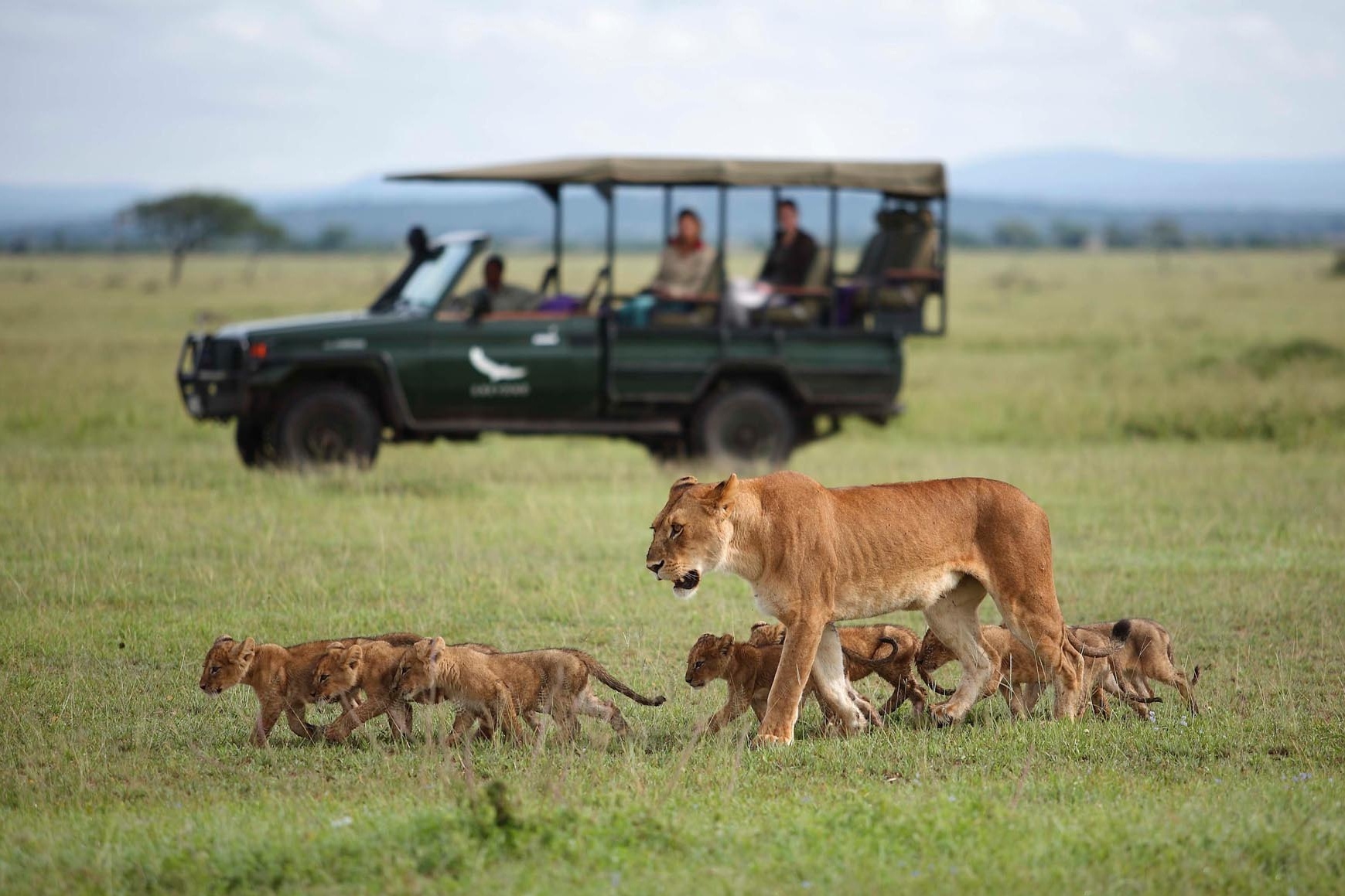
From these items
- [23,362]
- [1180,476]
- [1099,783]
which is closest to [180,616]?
[1099,783]

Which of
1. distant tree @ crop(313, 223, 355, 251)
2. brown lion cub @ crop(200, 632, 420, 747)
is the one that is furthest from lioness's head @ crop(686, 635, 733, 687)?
distant tree @ crop(313, 223, 355, 251)

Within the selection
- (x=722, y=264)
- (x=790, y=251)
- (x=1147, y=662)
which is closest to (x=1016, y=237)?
(x=790, y=251)

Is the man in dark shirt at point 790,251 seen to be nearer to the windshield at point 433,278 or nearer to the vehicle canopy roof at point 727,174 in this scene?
the vehicle canopy roof at point 727,174

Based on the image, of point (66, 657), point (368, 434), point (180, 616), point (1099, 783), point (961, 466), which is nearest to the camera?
point (1099, 783)

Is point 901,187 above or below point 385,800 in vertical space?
above

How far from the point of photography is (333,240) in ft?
425

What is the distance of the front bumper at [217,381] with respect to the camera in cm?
1459

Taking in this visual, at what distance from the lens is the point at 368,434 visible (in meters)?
14.8

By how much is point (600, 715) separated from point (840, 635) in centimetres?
122

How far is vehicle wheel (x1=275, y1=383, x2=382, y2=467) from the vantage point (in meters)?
14.7

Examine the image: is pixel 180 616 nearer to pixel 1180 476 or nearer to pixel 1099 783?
pixel 1099 783

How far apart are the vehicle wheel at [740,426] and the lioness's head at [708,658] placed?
8472 millimetres

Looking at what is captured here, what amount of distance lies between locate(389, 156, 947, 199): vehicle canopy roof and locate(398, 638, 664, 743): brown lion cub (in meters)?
8.76

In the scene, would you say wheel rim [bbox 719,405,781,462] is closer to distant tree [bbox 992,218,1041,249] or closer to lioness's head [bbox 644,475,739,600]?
lioness's head [bbox 644,475,739,600]
